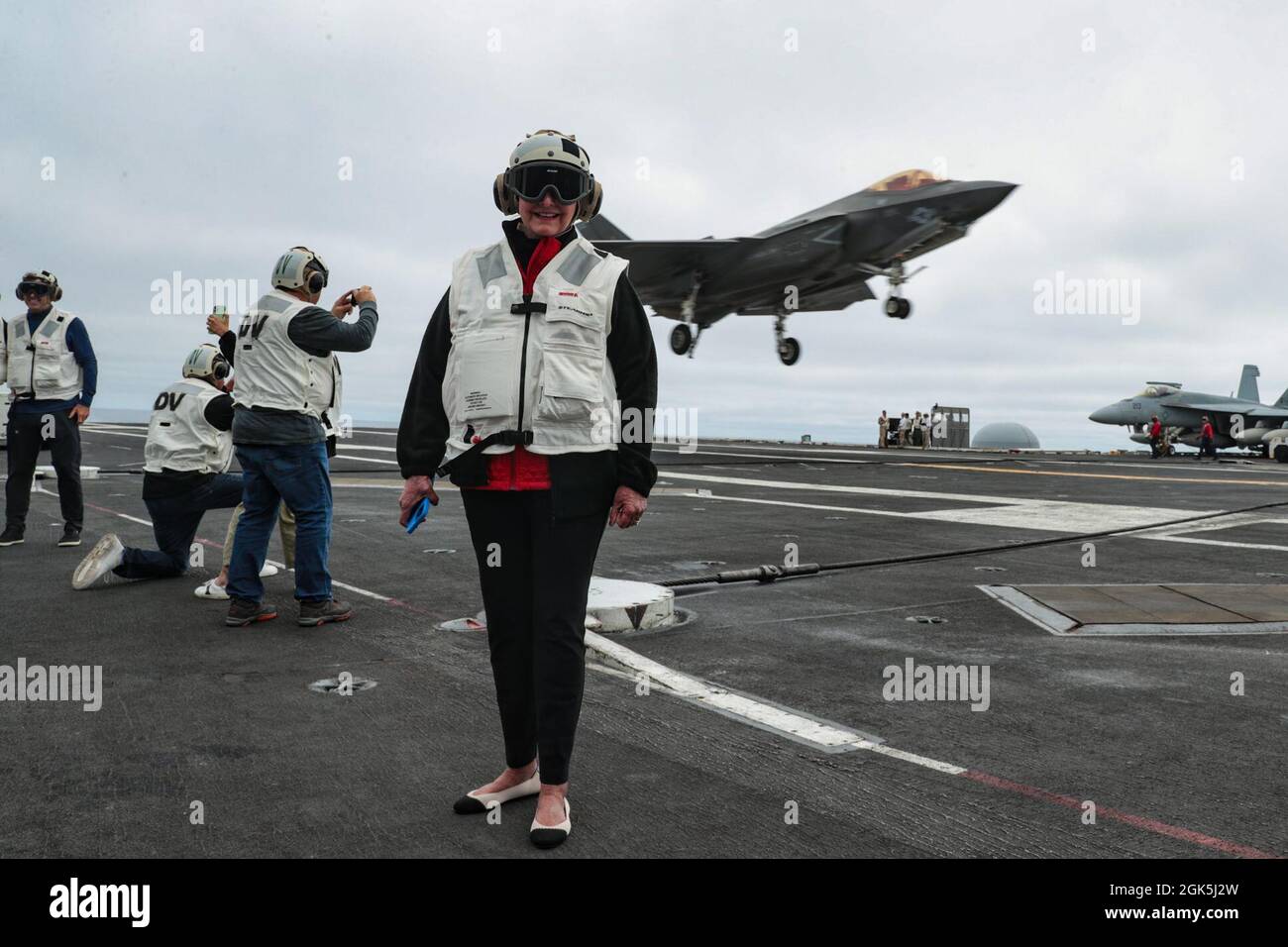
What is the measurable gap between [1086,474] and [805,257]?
9874mm

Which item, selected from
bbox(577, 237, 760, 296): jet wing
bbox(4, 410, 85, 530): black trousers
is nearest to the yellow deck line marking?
bbox(577, 237, 760, 296): jet wing

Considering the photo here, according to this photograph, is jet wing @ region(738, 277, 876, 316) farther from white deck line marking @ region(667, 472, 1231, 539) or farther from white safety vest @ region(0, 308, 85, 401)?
white safety vest @ region(0, 308, 85, 401)

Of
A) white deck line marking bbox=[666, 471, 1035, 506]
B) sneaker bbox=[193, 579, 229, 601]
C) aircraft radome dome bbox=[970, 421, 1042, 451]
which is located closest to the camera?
sneaker bbox=[193, 579, 229, 601]

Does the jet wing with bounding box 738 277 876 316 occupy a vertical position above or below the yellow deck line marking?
above

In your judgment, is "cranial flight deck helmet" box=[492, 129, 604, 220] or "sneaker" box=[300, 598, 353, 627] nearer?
"cranial flight deck helmet" box=[492, 129, 604, 220]

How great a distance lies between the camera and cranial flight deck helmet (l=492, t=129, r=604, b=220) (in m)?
2.82

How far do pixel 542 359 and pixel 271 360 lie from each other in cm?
336

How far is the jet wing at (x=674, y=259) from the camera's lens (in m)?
27.5

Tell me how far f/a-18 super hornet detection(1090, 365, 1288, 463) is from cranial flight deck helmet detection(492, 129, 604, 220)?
162ft

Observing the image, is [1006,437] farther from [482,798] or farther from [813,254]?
[482,798]

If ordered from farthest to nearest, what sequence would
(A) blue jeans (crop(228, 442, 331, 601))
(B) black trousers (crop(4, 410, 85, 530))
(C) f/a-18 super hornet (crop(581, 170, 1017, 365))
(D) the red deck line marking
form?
1. (C) f/a-18 super hornet (crop(581, 170, 1017, 365))
2. (B) black trousers (crop(4, 410, 85, 530))
3. (A) blue jeans (crop(228, 442, 331, 601))
4. (D) the red deck line marking

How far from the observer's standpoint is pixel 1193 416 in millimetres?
45062

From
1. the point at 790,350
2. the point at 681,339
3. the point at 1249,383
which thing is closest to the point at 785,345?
the point at 790,350
